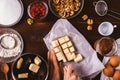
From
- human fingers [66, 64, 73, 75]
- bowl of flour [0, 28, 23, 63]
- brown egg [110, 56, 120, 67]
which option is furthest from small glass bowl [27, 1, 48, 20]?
brown egg [110, 56, 120, 67]

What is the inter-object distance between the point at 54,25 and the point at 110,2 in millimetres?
258

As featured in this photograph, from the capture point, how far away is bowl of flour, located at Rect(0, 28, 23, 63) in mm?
1652

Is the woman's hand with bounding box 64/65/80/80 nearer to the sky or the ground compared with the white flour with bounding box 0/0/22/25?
nearer to the ground

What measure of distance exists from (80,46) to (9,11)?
13.0 inches

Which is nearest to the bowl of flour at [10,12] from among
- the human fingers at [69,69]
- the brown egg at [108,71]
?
the human fingers at [69,69]

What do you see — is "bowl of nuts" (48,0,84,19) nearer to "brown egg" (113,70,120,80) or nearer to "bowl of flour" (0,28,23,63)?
"bowl of flour" (0,28,23,63)

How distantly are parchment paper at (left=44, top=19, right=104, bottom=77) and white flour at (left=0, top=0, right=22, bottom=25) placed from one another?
0.15 meters

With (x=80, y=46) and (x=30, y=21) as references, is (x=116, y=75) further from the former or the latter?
(x=30, y=21)

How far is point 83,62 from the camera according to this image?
169 centimetres

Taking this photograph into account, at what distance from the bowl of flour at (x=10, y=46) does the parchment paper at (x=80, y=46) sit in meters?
0.12

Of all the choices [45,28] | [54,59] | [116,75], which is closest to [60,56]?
[54,59]

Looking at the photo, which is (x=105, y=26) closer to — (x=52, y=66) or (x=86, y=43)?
(x=86, y=43)

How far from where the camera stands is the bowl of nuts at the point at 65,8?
1.67m

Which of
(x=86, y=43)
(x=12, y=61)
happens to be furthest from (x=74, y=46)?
(x=12, y=61)
